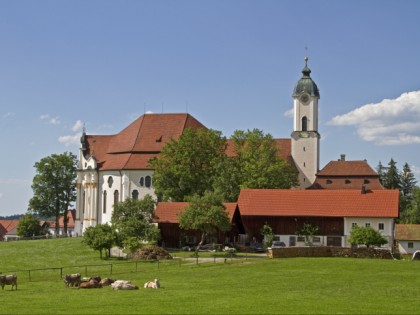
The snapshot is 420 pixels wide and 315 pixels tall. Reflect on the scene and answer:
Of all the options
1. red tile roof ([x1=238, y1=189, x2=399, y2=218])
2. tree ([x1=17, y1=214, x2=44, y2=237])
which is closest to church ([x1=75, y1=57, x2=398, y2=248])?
tree ([x1=17, y1=214, x2=44, y2=237])

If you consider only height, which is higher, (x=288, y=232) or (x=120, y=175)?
(x=120, y=175)

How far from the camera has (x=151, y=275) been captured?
128 ft

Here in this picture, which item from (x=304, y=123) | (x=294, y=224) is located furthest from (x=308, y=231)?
(x=304, y=123)

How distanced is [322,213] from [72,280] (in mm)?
37873

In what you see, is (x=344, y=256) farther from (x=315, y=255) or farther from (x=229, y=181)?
(x=229, y=181)

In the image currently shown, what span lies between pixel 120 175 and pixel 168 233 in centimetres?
2280

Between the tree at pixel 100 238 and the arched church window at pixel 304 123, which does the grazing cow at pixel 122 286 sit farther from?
the arched church window at pixel 304 123

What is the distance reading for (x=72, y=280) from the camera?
32.7 meters

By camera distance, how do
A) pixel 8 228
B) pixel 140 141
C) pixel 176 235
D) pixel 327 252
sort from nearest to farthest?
pixel 327 252 → pixel 176 235 → pixel 140 141 → pixel 8 228

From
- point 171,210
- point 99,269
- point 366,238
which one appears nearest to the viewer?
point 99,269

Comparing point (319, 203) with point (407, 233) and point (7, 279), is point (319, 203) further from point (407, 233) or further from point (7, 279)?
point (7, 279)

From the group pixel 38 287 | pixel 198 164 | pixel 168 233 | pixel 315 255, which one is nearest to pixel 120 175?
pixel 198 164

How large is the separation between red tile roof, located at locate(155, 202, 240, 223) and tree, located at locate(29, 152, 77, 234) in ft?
108

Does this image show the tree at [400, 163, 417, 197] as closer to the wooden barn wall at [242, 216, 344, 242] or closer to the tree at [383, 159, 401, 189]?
the tree at [383, 159, 401, 189]
